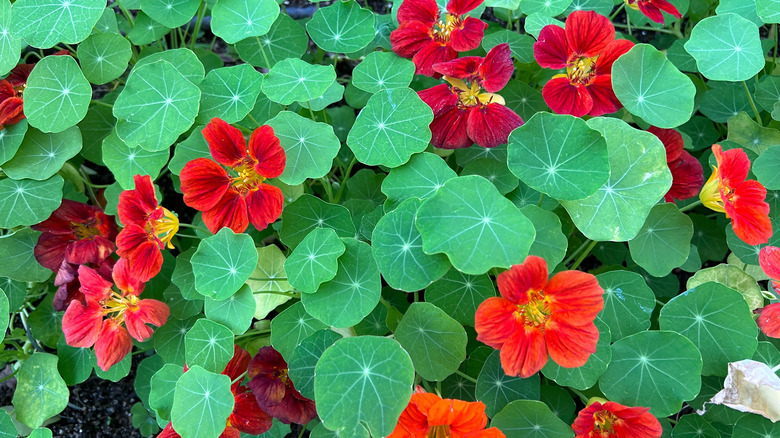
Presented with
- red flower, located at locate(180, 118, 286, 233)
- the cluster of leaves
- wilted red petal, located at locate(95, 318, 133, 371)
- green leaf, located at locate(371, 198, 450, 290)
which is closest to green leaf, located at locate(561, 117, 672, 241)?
the cluster of leaves

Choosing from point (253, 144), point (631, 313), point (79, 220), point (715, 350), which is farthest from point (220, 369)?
point (715, 350)

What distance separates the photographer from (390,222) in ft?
4.29

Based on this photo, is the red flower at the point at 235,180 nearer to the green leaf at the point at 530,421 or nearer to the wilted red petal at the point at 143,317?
the wilted red petal at the point at 143,317

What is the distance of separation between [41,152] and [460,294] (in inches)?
52.5

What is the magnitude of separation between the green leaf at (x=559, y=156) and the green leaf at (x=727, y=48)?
1.68 ft

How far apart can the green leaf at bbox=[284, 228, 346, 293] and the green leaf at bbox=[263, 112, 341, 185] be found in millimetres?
190

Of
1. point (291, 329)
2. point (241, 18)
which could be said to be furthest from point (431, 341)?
point (241, 18)

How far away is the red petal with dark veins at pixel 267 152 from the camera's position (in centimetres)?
134

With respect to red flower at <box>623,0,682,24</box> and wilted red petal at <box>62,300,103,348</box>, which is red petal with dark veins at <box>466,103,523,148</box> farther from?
wilted red petal at <box>62,300,103,348</box>

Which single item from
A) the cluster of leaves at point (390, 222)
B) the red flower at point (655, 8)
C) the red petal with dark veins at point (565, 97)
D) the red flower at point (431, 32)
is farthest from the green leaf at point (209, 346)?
the red flower at point (655, 8)

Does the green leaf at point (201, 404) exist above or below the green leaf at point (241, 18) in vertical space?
below

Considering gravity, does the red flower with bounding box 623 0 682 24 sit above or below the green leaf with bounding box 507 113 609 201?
above

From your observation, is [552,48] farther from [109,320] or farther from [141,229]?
[109,320]

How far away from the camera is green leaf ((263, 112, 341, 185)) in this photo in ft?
4.81
